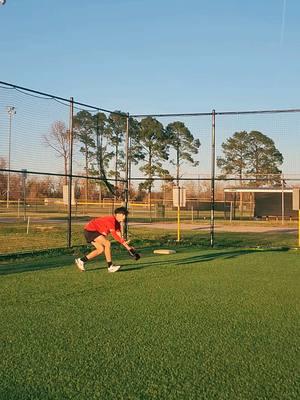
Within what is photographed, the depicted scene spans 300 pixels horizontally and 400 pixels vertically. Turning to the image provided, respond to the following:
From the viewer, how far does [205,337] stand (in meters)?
5.40

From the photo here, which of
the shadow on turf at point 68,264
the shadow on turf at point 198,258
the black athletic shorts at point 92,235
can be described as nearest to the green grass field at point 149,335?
the shadow on turf at point 68,264

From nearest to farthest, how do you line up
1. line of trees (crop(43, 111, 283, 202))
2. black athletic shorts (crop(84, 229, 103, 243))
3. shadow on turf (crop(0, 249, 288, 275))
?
black athletic shorts (crop(84, 229, 103, 243)) → shadow on turf (crop(0, 249, 288, 275)) → line of trees (crop(43, 111, 283, 202))

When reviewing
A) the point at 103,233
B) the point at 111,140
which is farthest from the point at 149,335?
the point at 111,140

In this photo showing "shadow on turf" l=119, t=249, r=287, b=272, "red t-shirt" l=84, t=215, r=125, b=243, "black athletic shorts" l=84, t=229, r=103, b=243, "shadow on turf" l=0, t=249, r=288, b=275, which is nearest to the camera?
"red t-shirt" l=84, t=215, r=125, b=243

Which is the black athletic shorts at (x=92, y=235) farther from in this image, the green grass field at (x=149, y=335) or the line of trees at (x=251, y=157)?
the line of trees at (x=251, y=157)

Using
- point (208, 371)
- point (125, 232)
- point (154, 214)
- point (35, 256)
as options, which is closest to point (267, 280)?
point (208, 371)

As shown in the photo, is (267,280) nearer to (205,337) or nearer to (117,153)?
(205,337)

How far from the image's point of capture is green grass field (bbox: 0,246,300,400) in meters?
3.99

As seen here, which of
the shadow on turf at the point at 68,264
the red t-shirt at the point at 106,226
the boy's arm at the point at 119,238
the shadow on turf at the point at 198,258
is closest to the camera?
the boy's arm at the point at 119,238

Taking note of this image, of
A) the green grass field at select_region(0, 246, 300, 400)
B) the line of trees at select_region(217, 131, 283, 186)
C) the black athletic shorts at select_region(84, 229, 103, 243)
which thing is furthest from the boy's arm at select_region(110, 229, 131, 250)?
the line of trees at select_region(217, 131, 283, 186)

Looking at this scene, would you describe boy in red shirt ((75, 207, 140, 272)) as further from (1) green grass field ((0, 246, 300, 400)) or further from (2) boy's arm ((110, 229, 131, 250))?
(1) green grass field ((0, 246, 300, 400))

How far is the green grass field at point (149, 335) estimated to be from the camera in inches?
157

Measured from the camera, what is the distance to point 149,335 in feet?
17.9

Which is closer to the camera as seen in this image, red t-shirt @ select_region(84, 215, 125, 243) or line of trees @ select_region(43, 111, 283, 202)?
red t-shirt @ select_region(84, 215, 125, 243)
